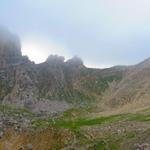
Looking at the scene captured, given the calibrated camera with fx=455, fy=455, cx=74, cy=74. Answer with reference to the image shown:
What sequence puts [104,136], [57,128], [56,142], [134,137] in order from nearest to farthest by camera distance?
1. [134,137]
2. [104,136]
3. [56,142]
4. [57,128]

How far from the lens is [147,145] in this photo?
341 ft

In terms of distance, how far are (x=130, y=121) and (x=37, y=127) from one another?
35.4 metres

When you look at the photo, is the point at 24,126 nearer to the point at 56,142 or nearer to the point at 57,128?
the point at 57,128

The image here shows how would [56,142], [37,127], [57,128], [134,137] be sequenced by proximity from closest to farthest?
[134,137], [56,142], [57,128], [37,127]

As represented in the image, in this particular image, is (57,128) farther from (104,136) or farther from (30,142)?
(104,136)

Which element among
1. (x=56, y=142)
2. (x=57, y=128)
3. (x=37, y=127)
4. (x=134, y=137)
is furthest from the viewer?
(x=37, y=127)

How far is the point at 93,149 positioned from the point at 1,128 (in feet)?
204

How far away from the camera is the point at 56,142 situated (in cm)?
14188

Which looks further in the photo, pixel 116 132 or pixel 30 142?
pixel 30 142

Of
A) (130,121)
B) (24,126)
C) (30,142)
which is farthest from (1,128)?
(130,121)

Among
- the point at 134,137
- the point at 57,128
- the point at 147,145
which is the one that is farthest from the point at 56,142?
the point at 147,145

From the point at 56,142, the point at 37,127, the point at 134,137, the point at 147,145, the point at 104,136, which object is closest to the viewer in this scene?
the point at 147,145

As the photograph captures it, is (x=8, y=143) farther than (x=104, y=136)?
Yes

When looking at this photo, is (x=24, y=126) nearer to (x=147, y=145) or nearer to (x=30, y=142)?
(x=30, y=142)
